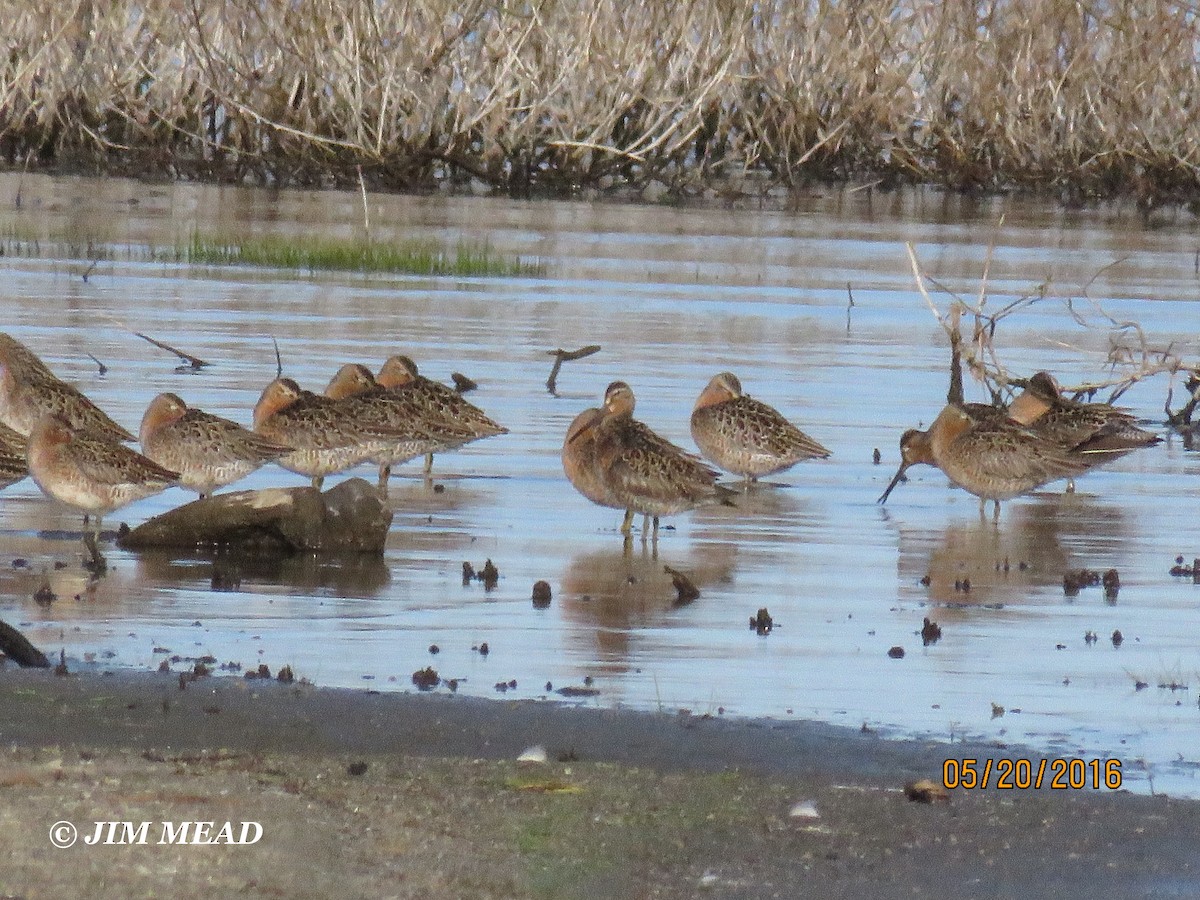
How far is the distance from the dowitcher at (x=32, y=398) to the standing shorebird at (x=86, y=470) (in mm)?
1442

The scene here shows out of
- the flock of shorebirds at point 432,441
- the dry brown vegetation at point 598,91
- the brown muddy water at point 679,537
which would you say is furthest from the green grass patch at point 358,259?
the flock of shorebirds at point 432,441

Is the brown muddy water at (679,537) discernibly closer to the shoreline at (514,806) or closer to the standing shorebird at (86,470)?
the standing shorebird at (86,470)

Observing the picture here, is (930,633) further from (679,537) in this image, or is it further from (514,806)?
(514,806)

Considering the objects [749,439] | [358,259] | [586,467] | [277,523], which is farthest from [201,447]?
[358,259]

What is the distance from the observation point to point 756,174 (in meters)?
45.8

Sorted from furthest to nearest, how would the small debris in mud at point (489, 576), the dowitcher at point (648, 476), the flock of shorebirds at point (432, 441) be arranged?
the dowitcher at point (648, 476) < the flock of shorebirds at point (432, 441) < the small debris in mud at point (489, 576)

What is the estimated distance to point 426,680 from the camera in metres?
8.27

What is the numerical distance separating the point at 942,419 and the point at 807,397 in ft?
12.0

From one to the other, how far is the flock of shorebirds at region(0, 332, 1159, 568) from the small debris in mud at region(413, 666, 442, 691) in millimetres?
2681

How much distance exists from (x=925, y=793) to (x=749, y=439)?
6970 mm

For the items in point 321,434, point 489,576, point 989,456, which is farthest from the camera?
point 989,456

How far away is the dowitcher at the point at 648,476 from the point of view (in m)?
11.8

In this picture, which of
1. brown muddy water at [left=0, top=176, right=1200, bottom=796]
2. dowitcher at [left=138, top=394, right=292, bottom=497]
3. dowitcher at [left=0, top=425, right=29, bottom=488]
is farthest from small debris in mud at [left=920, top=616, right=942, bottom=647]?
dowitcher at [left=0, top=425, right=29, bottom=488]

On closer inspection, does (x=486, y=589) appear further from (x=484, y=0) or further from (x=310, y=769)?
(x=484, y=0)
